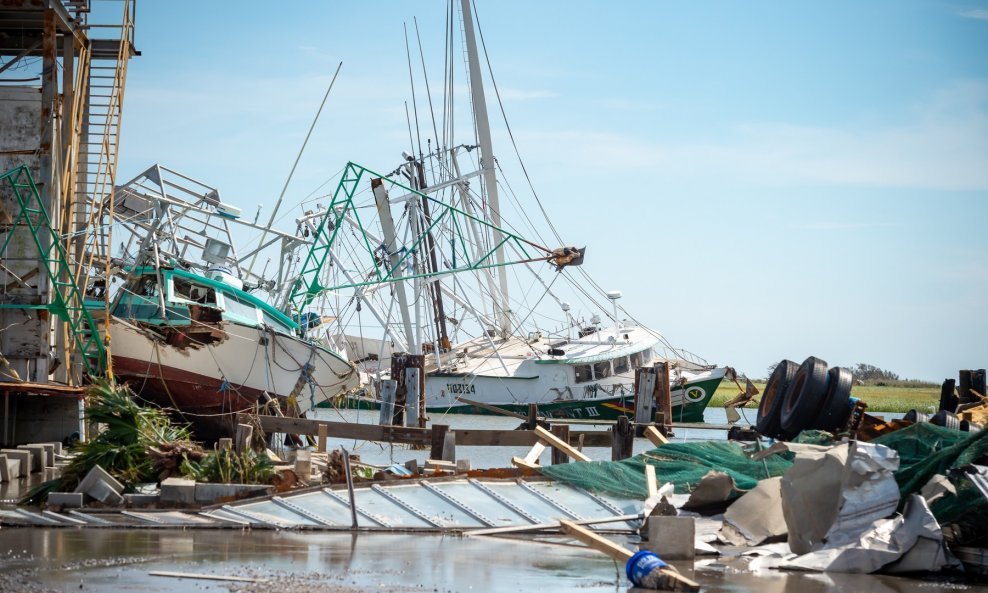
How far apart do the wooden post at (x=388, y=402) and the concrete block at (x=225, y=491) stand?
47.4 feet

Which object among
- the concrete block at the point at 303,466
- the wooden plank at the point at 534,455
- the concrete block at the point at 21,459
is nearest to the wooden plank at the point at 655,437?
the wooden plank at the point at 534,455

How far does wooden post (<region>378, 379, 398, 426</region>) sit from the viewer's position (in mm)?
28953

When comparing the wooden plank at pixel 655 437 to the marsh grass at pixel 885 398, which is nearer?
the wooden plank at pixel 655 437

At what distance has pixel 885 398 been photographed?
75438 millimetres

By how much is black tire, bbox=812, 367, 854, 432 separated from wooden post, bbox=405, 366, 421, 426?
1269cm

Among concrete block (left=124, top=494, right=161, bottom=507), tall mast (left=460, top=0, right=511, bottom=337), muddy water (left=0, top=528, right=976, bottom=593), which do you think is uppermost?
tall mast (left=460, top=0, right=511, bottom=337)

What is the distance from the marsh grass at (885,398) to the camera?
5960 centimetres

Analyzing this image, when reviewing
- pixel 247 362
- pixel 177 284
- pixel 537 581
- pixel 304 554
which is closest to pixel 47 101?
pixel 177 284

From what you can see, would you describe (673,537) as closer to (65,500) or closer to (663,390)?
(65,500)

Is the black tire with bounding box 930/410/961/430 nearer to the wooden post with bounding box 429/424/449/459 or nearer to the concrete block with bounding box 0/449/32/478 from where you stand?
the wooden post with bounding box 429/424/449/459

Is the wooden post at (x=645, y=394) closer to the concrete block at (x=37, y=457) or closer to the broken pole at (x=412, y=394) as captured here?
the broken pole at (x=412, y=394)

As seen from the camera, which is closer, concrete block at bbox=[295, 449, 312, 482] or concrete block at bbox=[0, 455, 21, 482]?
concrete block at bbox=[295, 449, 312, 482]

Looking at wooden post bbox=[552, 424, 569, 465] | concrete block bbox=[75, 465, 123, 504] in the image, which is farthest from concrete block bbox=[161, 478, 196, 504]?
wooden post bbox=[552, 424, 569, 465]

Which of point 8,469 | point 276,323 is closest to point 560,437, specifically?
point 8,469
